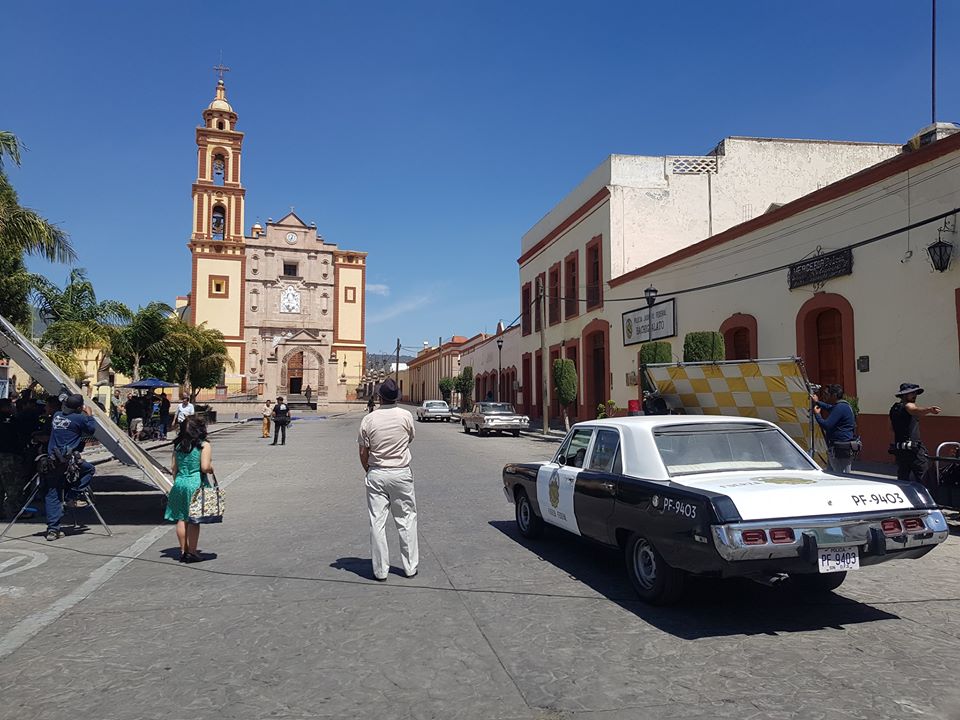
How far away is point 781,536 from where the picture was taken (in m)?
4.78

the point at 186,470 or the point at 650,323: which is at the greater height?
the point at 650,323

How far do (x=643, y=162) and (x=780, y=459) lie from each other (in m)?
25.7

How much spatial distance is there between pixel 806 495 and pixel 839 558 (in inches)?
17.8

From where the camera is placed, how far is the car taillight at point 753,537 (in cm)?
472

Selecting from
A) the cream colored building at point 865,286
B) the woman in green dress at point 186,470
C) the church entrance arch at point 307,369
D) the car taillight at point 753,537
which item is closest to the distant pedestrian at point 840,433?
the cream colored building at point 865,286

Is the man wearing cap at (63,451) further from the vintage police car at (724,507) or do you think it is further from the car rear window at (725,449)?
the car rear window at (725,449)

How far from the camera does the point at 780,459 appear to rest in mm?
6270

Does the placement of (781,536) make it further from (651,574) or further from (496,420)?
(496,420)

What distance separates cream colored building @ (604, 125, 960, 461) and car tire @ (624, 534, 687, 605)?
9.98 meters

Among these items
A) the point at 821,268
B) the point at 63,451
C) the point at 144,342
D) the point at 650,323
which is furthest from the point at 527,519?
the point at 144,342

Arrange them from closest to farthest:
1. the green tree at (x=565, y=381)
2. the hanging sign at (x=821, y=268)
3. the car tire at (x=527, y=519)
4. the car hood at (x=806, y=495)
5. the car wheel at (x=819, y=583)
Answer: the car hood at (x=806, y=495) → the car wheel at (x=819, y=583) → the car tire at (x=527, y=519) → the hanging sign at (x=821, y=268) → the green tree at (x=565, y=381)

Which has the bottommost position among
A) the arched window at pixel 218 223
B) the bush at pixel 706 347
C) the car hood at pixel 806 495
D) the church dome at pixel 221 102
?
the car hood at pixel 806 495

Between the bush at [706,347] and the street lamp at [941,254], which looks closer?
the street lamp at [941,254]

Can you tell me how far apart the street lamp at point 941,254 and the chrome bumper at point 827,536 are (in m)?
10.7
